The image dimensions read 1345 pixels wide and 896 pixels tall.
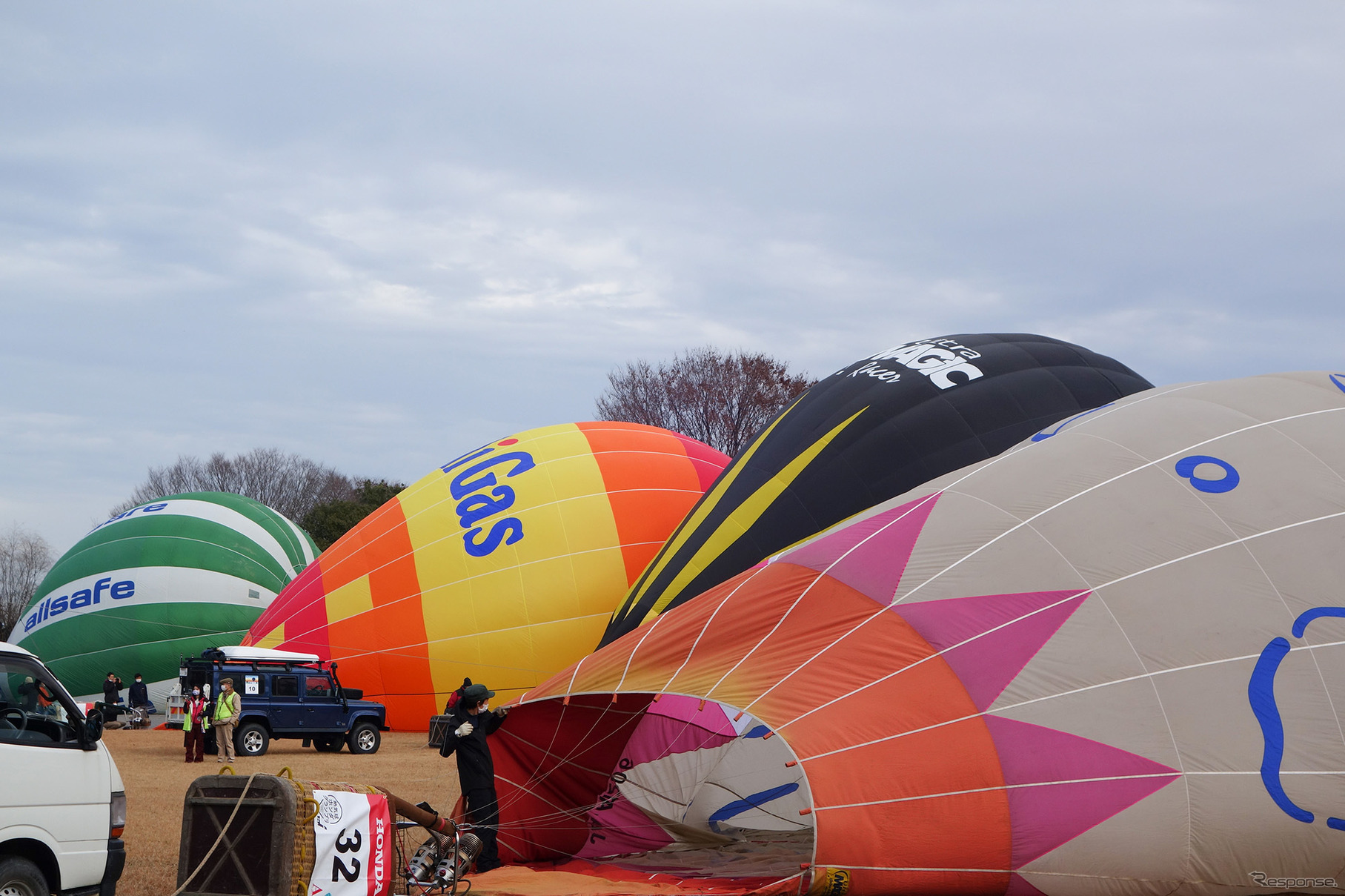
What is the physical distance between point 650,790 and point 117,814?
12.4 feet

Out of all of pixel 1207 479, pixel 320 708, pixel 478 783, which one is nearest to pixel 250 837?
pixel 478 783

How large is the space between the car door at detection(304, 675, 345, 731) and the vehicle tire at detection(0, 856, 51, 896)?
9016 mm

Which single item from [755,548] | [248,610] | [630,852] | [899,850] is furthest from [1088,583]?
[248,610]

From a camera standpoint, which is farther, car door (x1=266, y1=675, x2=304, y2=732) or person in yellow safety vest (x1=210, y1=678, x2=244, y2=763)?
car door (x1=266, y1=675, x2=304, y2=732)

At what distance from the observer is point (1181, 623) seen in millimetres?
5840

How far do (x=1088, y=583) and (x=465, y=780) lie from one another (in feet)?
12.5

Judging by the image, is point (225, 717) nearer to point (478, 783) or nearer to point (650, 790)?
point (650, 790)

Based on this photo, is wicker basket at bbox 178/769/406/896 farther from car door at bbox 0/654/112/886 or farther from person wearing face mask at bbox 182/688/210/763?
person wearing face mask at bbox 182/688/210/763

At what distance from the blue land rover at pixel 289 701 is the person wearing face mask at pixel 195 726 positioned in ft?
0.58

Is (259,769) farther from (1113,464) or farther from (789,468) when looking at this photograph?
(1113,464)

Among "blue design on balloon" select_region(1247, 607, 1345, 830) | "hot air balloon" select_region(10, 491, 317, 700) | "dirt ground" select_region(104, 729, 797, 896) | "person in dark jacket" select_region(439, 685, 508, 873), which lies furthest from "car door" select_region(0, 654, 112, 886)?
"hot air balloon" select_region(10, 491, 317, 700)

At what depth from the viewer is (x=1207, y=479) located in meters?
6.42

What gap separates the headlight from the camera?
574 cm

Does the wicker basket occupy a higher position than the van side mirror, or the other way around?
the van side mirror
